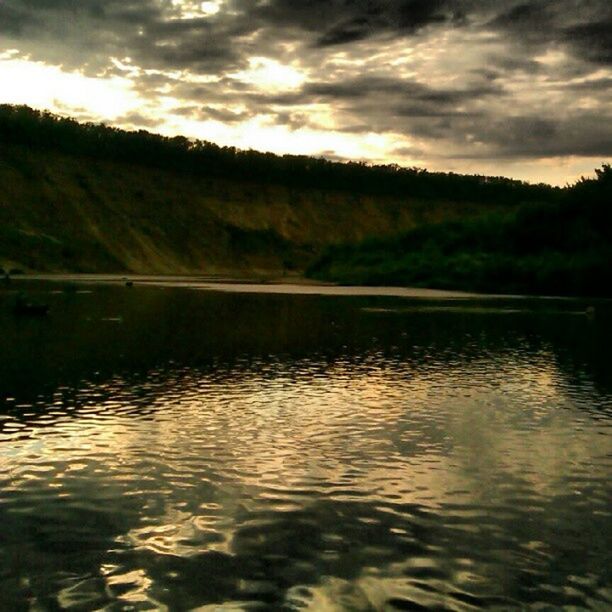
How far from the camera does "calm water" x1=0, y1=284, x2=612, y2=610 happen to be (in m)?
11.9

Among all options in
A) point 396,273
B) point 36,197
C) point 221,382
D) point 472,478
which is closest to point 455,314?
point 221,382

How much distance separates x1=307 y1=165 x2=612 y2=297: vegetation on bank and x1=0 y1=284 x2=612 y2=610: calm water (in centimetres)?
7496

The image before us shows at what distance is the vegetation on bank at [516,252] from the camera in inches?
4274

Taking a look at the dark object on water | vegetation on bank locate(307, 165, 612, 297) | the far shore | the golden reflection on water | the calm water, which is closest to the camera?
the calm water

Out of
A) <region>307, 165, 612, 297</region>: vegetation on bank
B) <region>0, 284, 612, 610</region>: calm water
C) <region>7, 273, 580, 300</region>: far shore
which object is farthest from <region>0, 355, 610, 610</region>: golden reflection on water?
<region>307, 165, 612, 297</region>: vegetation on bank

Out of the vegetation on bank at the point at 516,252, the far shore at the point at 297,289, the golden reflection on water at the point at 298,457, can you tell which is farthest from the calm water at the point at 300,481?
the vegetation on bank at the point at 516,252

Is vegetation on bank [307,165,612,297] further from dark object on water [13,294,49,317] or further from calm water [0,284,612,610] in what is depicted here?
calm water [0,284,612,610]

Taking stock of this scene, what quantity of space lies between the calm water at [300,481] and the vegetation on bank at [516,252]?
2951 inches

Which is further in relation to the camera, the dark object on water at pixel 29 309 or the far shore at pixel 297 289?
the far shore at pixel 297 289

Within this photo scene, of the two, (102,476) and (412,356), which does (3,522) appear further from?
(412,356)

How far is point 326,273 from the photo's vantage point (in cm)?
15538

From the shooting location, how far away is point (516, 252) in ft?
399

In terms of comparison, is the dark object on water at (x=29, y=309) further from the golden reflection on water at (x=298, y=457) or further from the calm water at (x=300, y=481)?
the golden reflection on water at (x=298, y=457)

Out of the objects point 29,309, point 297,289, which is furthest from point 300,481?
point 297,289
